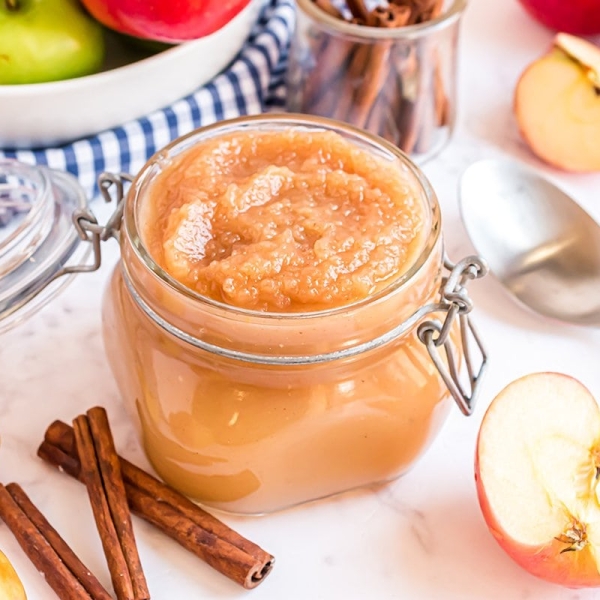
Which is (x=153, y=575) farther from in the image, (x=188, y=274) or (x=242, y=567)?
(x=188, y=274)

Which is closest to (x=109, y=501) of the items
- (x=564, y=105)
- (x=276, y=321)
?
(x=276, y=321)

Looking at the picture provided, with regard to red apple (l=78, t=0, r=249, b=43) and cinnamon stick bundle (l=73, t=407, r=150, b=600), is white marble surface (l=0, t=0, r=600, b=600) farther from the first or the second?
red apple (l=78, t=0, r=249, b=43)

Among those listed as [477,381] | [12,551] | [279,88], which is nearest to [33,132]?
[279,88]

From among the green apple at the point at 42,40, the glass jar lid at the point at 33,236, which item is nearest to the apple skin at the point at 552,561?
the glass jar lid at the point at 33,236

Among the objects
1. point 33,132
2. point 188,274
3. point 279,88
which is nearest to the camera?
point 188,274

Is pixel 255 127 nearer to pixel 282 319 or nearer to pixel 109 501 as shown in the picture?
pixel 282 319

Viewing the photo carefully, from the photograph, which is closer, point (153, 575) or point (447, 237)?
point (153, 575)

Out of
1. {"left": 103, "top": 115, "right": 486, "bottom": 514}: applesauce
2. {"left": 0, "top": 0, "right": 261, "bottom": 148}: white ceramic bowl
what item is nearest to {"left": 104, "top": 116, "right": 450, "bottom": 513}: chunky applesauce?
{"left": 103, "top": 115, "right": 486, "bottom": 514}: applesauce
